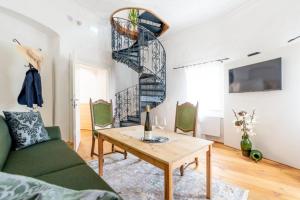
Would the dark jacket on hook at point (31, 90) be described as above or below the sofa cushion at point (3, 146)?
above

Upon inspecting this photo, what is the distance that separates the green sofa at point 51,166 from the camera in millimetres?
1176

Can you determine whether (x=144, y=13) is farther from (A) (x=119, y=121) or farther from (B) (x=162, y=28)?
(A) (x=119, y=121)

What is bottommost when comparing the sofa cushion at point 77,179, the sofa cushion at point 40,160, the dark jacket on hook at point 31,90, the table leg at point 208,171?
the table leg at point 208,171

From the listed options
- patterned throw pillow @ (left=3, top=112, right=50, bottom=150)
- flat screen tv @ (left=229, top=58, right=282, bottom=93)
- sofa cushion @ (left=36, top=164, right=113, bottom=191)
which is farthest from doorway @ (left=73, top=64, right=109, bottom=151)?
sofa cushion @ (left=36, top=164, right=113, bottom=191)

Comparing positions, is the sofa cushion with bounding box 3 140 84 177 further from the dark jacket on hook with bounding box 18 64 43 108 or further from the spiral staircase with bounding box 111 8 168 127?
the spiral staircase with bounding box 111 8 168 127

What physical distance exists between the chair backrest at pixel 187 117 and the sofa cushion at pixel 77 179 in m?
1.65

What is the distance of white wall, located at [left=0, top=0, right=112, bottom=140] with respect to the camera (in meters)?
3.15

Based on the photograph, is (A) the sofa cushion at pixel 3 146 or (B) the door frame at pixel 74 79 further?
(B) the door frame at pixel 74 79

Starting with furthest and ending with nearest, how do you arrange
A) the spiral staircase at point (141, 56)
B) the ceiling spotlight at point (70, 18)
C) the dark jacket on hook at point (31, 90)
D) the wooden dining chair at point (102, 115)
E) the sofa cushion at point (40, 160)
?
the spiral staircase at point (141, 56)
the ceiling spotlight at point (70, 18)
the wooden dining chair at point (102, 115)
the dark jacket on hook at point (31, 90)
the sofa cushion at point (40, 160)

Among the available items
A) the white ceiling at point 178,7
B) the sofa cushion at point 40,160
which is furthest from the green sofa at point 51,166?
the white ceiling at point 178,7

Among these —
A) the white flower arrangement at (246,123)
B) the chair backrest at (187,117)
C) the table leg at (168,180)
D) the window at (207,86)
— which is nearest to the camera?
the table leg at (168,180)

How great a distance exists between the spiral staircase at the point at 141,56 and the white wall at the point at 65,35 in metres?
0.55

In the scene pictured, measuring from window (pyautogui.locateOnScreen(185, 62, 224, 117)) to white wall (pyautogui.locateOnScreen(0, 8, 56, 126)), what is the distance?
3288 mm

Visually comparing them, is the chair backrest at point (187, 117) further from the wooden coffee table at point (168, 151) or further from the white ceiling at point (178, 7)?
the white ceiling at point (178, 7)
